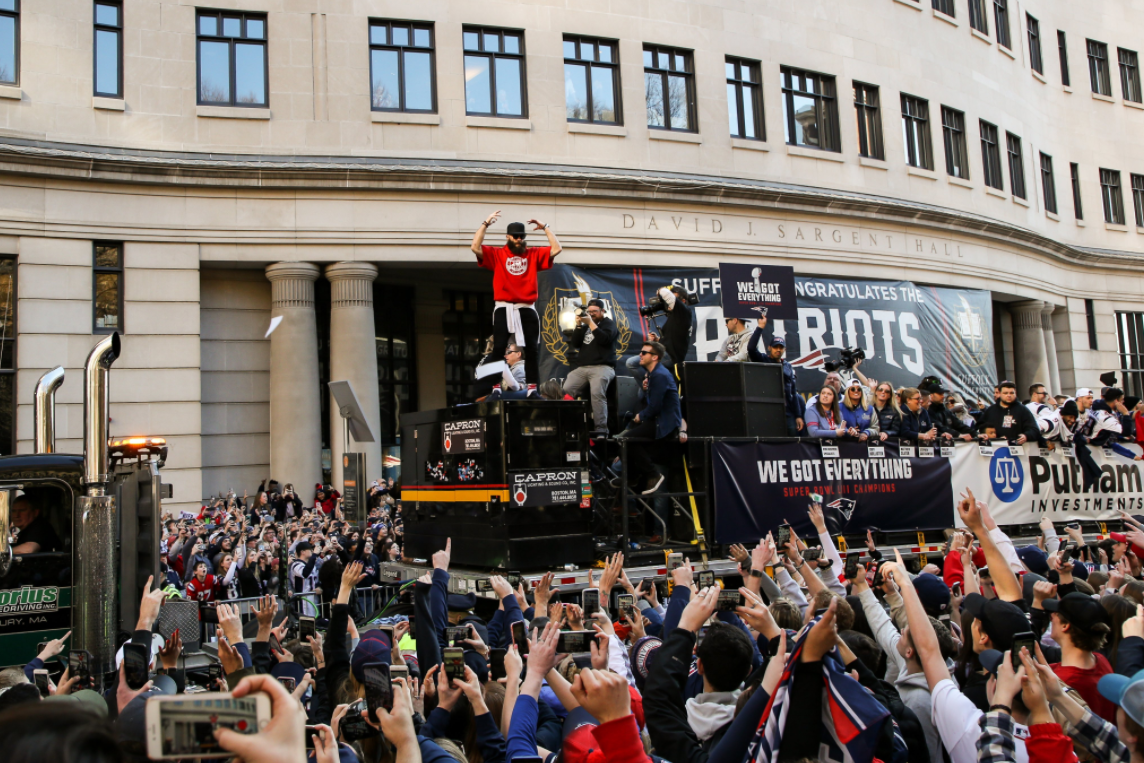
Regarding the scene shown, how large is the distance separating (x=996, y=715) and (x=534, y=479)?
22.5 feet

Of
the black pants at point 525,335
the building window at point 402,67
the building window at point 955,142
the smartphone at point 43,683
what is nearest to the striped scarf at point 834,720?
the smartphone at point 43,683

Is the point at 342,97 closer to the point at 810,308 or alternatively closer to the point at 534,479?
the point at 810,308

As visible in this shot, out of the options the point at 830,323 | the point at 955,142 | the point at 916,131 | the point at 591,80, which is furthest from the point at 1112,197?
the point at 591,80

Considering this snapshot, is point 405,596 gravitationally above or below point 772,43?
below

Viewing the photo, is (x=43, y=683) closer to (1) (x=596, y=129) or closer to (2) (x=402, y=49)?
(2) (x=402, y=49)

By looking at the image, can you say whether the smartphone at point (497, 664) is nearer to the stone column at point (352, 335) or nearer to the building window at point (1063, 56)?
the stone column at point (352, 335)

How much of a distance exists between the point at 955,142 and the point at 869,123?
4.34 m

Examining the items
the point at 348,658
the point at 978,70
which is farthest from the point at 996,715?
the point at 978,70

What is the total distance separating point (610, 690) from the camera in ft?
8.71

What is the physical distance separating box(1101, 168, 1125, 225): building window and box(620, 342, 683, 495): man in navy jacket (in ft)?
114

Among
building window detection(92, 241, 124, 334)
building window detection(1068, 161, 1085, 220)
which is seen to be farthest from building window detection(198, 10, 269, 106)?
building window detection(1068, 161, 1085, 220)

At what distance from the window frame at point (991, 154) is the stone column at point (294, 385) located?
2346cm

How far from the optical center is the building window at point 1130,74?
3856 centimetres

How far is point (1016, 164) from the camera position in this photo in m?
33.4
